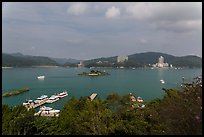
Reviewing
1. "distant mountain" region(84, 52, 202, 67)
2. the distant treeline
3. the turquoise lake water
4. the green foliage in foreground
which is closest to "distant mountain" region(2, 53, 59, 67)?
the distant treeline

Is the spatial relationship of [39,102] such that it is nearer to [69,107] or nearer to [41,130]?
[69,107]

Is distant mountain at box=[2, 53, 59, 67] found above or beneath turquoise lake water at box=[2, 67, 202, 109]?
above

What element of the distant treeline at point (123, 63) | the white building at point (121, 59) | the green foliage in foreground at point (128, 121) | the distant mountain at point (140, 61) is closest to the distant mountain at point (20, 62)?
the distant treeline at point (123, 63)

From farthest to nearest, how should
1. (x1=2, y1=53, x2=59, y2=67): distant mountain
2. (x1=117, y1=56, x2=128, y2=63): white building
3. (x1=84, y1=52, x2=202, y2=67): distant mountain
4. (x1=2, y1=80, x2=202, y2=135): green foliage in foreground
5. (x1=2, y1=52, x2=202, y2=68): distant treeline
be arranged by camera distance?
(x1=117, y1=56, x2=128, y2=63): white building < (x1=84, y1=52, x2=202, y2=67): distant mountain < (x1=2, y1=52, x2=202, y2=68): distant treeline < (x1=2, y1=53, x2=59, y2=67): distant mountain < (x1=2, y1=80, x2=202, y2=135): green foliage in foreground

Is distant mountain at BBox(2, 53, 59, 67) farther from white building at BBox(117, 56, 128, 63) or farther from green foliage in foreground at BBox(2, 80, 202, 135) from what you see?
green foliage in foreground at BBox(2, 80, 202, 135)

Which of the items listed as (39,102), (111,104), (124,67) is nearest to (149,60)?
(124,67)

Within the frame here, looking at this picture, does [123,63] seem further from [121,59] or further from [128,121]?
[128,121]

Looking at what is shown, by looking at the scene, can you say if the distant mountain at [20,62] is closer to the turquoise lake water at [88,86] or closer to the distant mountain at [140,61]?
the distant mountain at [140,61]


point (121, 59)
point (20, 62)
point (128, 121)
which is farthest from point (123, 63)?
point (128, 121)

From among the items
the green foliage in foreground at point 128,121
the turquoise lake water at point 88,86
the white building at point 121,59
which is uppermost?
the white building at point 121,59
